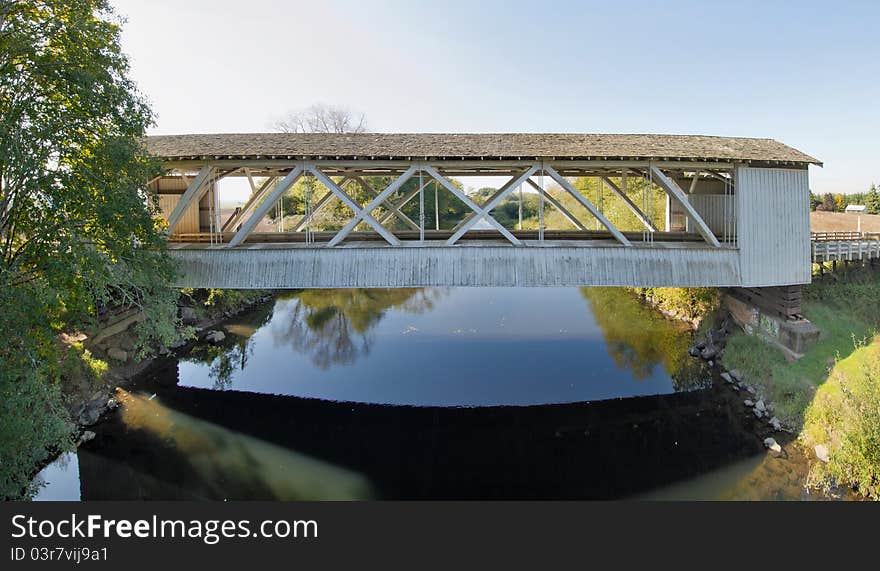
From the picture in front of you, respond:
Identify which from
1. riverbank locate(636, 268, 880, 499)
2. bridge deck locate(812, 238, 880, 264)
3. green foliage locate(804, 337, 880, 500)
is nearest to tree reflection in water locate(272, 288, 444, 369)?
riverbank locate(636, 268, 880, 499)

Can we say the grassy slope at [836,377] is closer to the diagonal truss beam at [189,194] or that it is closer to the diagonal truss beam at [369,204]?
the diagonal truss beam at [369,204]

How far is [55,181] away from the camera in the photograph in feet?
30.4

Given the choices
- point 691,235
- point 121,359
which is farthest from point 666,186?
point 121,359

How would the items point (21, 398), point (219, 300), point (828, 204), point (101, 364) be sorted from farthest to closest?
point (828, 204), point (219, 300), point (101, 364), point (21, 398)

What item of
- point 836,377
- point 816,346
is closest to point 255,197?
point 836,377

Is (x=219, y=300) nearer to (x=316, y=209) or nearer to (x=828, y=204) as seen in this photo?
(x=316, y=209)

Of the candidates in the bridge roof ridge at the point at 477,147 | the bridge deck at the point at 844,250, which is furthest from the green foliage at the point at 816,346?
the bridge roof ridge at the point at 477,147

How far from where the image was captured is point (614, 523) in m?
8.20

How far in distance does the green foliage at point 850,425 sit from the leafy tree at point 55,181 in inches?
599

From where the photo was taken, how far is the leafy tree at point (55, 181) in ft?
27.8

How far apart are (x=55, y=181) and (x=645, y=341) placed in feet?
65.6

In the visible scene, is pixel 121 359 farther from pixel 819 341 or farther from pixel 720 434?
pixel 819 341

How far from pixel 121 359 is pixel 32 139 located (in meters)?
9.40

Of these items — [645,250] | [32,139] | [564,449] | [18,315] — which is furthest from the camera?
[645,250]
